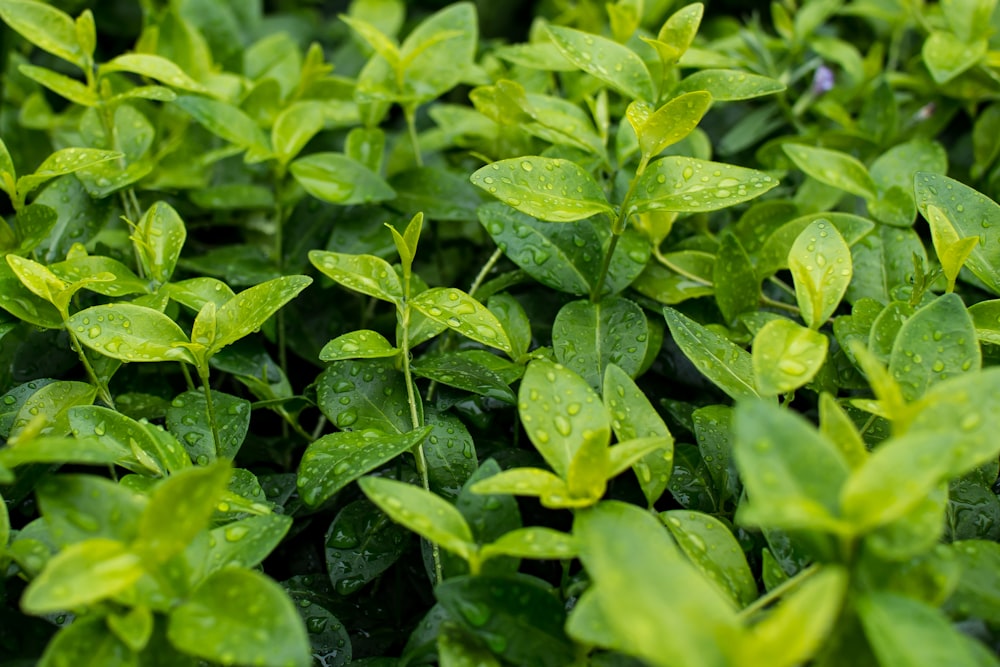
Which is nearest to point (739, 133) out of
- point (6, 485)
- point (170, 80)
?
point (170, 80)

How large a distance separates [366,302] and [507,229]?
32 cm

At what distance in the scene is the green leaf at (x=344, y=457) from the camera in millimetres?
861

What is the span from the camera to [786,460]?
0.63 meters

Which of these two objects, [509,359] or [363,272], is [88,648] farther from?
[509,359]

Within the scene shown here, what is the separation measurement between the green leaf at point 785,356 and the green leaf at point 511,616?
0.91ft

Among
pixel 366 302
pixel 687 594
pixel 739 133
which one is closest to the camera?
pixel 687 594

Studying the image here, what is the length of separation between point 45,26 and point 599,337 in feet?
2.92

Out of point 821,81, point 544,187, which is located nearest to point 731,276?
point 544,187

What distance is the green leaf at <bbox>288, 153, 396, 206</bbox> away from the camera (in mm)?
1254

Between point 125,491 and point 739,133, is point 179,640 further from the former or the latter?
point 739,133

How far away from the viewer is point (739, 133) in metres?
1.58

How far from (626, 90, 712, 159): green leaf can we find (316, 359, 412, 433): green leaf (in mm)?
393

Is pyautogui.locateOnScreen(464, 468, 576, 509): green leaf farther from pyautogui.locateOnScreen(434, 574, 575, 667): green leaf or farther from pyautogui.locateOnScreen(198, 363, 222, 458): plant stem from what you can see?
pyautogui.locateOnScreen(198, 363, 222, 458): plant stem

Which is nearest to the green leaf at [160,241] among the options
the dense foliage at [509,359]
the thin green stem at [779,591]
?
the dense foliage at [509,359]
